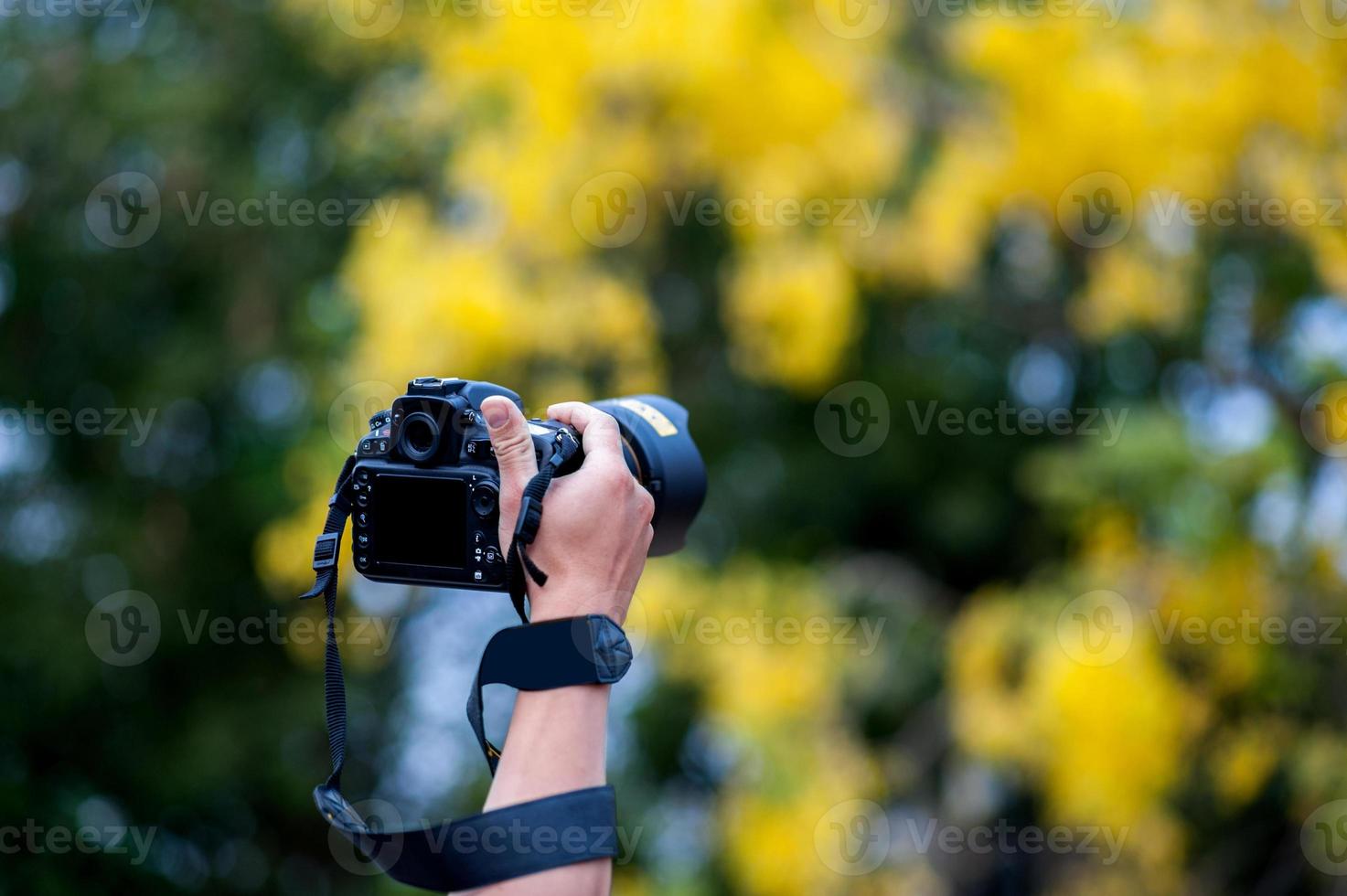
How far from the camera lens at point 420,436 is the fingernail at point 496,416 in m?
0.15

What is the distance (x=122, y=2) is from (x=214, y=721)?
392 cm

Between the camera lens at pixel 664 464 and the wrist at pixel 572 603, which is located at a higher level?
the camera lens at pixel 664 464

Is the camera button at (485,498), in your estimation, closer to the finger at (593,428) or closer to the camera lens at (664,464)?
the finger at (593,428)

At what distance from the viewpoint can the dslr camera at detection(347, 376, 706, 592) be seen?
1510 millimetres

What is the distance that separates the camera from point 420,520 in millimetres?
1580

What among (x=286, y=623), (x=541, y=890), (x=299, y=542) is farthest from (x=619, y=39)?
(x=286, y=623)

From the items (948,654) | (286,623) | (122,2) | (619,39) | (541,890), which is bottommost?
(286,623)

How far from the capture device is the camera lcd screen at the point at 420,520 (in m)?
1.54

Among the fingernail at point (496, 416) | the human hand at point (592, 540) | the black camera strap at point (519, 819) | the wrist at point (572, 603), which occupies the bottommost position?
the black camera strap at point (519, 819)

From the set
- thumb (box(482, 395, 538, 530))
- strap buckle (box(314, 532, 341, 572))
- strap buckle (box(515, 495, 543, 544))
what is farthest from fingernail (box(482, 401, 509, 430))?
strap buckle (box(314, 532, 341, 572))

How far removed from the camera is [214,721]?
7562 millimetres

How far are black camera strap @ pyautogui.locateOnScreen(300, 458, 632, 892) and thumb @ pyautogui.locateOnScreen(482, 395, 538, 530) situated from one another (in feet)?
0.13

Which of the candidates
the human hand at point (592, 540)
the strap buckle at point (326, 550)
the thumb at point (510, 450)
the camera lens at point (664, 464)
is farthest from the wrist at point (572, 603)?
the camera lens at point (664, 464)

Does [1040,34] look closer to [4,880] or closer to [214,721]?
[4,880]
